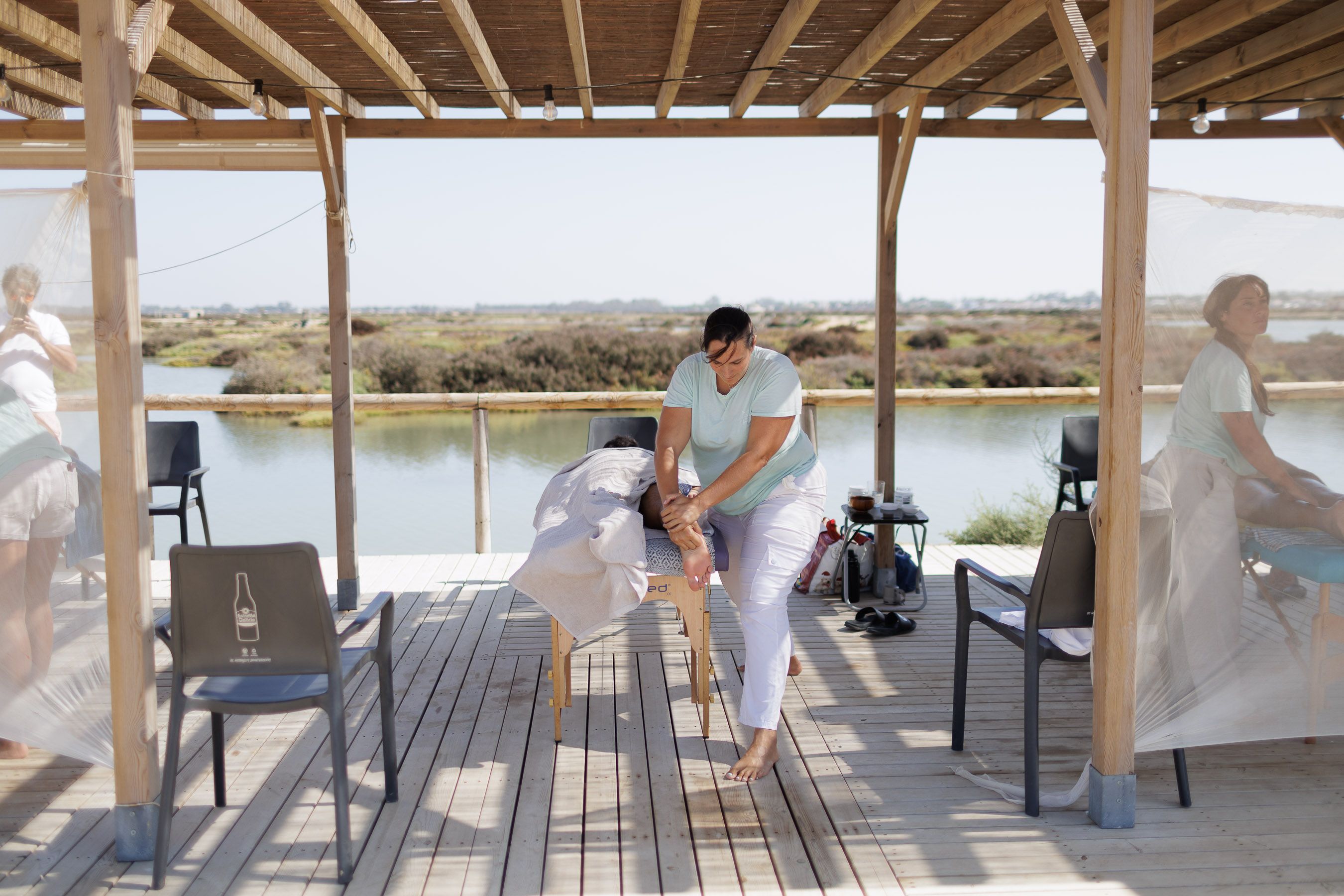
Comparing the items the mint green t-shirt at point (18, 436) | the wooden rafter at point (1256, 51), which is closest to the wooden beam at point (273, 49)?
the mint green t-shirt at point (18, 436)

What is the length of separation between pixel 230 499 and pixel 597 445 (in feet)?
21.2

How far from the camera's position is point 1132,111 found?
7.83 ft

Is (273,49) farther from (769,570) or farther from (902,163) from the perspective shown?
(902,163)

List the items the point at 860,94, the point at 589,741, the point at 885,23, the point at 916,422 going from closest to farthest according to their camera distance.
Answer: the point at 589,741
the point at 885,23
the point at 860,94
the point at 916,422

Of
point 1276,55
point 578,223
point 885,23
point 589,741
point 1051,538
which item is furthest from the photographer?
point 578,223

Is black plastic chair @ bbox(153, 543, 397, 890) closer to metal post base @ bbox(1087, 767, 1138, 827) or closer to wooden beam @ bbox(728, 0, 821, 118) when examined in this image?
metal post base @ bbox(1087, 767, 1138, 827)

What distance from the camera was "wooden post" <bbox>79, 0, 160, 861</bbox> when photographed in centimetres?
229

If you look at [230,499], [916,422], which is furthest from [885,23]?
[916,422]

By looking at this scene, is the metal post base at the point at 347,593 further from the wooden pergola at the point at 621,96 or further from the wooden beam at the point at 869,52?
the wooden beam at the point at 869,52

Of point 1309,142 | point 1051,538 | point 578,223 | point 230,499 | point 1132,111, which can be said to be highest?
point 578,223

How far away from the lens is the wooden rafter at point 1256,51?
3621 millimetres

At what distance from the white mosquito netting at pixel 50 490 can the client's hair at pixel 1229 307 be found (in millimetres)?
2881

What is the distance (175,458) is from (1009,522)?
5.87 meters

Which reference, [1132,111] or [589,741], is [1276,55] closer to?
[1132,111]
